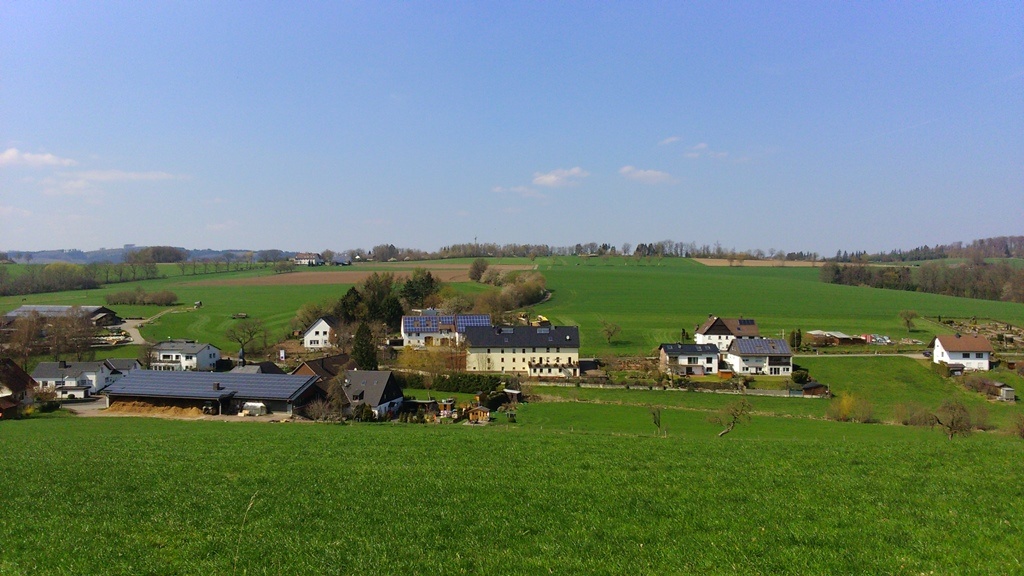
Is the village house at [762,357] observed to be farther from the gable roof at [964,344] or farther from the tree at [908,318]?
the tree at [908,318]

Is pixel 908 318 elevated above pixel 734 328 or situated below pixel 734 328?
above

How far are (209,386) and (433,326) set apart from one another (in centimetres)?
3192

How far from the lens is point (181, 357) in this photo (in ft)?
196

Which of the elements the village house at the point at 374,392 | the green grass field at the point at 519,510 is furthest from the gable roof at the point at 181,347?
the green grass field at the point at 519,510

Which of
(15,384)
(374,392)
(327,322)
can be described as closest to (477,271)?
(327,322)

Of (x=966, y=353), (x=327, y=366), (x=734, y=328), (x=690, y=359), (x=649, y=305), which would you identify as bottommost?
(x=690, y=359)

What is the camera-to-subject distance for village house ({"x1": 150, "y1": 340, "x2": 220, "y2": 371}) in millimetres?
59250

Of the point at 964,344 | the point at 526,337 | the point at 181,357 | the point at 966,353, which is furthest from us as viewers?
the point at 526,337

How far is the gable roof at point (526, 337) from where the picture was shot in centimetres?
5881

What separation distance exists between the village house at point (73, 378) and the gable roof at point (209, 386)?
29.8 feet

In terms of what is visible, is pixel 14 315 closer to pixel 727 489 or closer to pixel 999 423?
pixel 727 489

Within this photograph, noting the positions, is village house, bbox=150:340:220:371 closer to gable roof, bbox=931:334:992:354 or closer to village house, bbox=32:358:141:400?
village house, bbox=32:358:141:400

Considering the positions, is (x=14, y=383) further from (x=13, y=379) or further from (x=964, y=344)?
(x=964, y=344)

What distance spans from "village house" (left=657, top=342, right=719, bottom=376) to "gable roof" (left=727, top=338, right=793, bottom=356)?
7.35 ft
